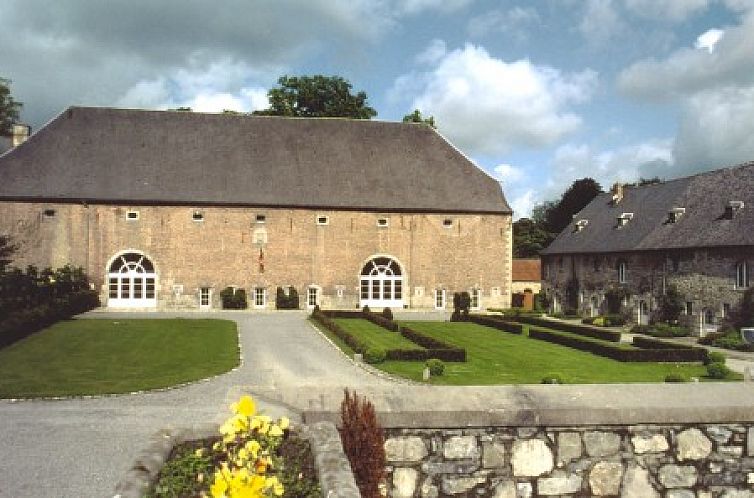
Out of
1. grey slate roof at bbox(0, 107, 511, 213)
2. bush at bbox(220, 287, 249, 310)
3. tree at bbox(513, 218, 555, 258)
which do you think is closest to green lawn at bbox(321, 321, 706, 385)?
bush at bbox(220, 287, 249, 310)

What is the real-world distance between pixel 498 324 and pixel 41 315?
19.4 metres

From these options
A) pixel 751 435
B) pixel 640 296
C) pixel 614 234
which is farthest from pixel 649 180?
pixel 751 435

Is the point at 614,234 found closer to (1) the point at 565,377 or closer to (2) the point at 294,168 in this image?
(2) the point at 294,168

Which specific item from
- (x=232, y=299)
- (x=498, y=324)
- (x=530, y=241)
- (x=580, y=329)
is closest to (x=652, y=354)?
(x=580, y=329)

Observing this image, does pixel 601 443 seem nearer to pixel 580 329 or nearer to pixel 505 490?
pixel 505 490

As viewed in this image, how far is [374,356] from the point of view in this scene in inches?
814

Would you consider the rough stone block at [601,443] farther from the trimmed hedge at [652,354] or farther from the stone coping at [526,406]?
the trimmed hedge at [652,354]

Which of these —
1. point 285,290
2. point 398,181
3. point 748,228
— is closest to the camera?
point 748,228

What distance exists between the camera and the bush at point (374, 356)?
20672mm

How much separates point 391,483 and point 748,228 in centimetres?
3041

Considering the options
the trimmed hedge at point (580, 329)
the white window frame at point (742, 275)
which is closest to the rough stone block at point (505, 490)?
the trimmed hedge at point (580, 329)

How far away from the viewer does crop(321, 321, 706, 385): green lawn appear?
1869 cm

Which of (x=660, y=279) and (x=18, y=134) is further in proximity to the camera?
(x=18, y=134)

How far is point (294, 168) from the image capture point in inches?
1699
